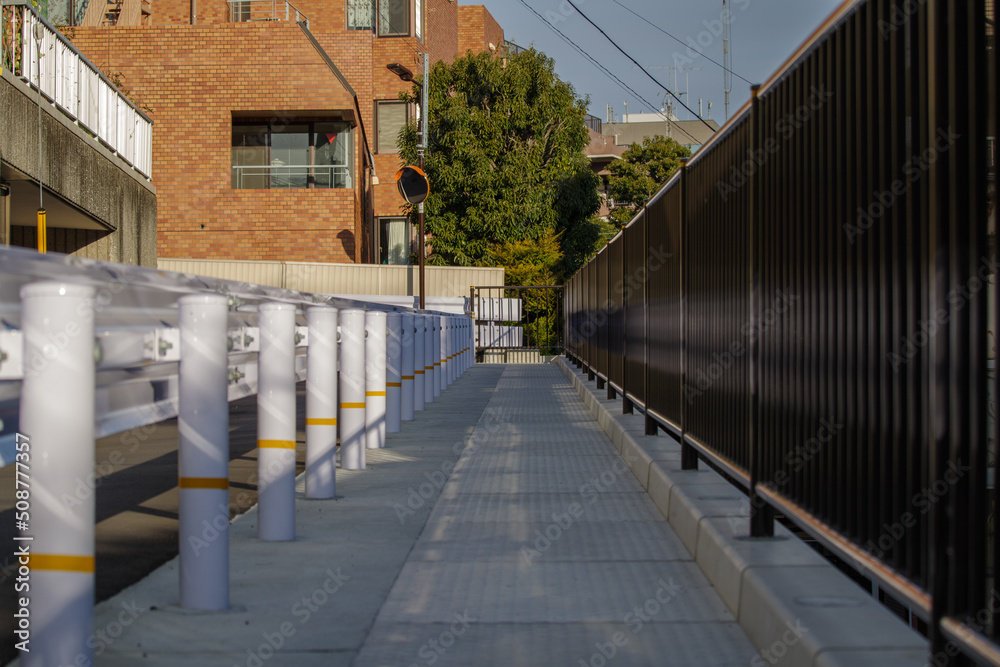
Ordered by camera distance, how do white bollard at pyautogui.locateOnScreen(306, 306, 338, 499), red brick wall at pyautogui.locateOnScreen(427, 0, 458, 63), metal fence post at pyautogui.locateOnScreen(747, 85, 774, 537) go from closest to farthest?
metal fence post at pyautogui.locateOnScreen(747, 85, 774, 537)
white bollard at pyautogui.locateOnScreen(306, 306, 338, 499)
red brick wall at pyautogui.locateOnScreen(427, 0, 458, 63)

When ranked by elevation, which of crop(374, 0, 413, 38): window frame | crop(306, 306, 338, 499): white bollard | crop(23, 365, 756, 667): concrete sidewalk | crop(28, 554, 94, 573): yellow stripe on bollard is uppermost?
crop(374, 0, 413, 38): window frame

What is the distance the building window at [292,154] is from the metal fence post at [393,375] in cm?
2134

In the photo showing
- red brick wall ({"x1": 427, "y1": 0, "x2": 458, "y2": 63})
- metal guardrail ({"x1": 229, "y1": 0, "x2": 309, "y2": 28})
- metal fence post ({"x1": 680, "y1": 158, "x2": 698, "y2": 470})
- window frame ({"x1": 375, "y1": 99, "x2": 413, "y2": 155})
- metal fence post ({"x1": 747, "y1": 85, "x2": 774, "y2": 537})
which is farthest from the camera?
red brick wall ({"x1": 427, "y1": 0, "x2": 458, "y2": 63})

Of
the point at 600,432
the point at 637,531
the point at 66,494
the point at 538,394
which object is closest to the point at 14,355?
the point at 66,494

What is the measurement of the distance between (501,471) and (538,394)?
27.1 ft

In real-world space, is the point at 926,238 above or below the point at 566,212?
below

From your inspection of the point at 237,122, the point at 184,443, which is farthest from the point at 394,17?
the point at 184,443

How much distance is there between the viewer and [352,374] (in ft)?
23.8

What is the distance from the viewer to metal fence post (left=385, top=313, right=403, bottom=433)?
10.2m

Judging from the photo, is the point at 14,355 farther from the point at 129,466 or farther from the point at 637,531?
the point at 129,466

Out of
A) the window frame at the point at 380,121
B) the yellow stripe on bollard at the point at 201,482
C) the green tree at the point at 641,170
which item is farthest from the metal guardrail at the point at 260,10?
the yellow stripe on bollard at the point at 201,482

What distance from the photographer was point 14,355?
287 cm

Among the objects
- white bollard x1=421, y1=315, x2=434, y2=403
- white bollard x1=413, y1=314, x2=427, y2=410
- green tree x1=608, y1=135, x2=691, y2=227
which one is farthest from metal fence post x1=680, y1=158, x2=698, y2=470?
green tree x1=608, y1=135, x2=691, y2=227

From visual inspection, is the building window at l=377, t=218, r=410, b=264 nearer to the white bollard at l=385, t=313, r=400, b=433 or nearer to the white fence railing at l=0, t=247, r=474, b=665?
the white bollard at l=385, t=313, r=400, b=433
